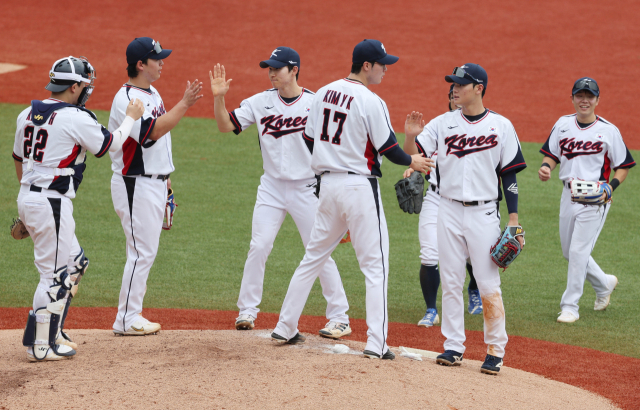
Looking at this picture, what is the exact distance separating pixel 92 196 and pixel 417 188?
7817mm

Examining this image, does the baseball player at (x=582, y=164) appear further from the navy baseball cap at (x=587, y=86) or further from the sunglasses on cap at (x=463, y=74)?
the sunglasses on cap at (x=463, y=74)

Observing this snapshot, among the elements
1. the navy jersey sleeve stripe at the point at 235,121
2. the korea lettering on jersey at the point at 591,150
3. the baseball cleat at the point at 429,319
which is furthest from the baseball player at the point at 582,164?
the navy jersey sleeve stripe at the point at 235,121

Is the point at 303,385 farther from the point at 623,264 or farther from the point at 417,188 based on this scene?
the point at 623,264

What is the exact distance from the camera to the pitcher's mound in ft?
12.8

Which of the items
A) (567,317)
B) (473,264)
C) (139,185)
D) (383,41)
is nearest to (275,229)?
(139,185)

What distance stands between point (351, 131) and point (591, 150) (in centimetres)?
325

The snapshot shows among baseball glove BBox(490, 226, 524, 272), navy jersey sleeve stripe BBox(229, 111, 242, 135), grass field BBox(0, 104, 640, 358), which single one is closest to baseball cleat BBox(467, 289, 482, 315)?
grass field BBox(0, 104, 640, 358)

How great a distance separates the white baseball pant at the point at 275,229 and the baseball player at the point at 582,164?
8.14ft

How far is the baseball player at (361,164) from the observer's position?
188 inches

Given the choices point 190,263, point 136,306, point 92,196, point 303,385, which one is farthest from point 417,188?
point 92,196

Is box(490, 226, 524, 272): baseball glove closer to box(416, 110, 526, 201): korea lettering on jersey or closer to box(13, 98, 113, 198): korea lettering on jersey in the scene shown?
box(416, 110, 526, 201): korea lettering on jersey

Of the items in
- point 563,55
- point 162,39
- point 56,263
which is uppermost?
point 563,55

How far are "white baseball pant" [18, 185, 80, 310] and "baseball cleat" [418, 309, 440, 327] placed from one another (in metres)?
3.49

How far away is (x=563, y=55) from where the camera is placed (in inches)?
864
